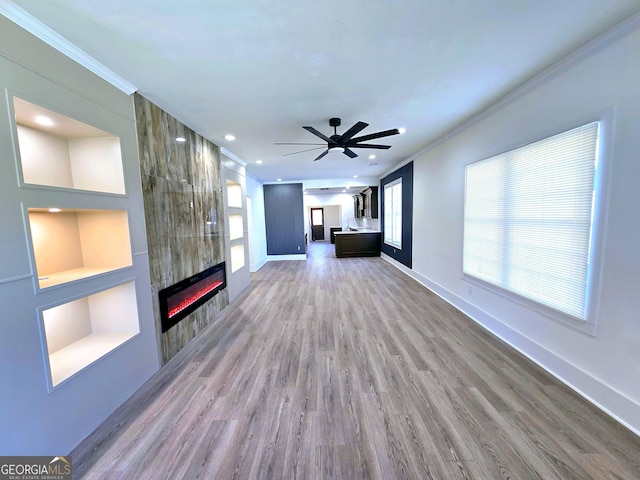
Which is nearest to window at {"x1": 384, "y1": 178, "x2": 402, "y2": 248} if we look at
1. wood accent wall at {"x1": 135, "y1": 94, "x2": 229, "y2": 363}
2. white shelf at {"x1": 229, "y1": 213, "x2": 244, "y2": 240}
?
white shelf at {"x1": 229, "y1": 213, "x2": 244, "y2": 240}

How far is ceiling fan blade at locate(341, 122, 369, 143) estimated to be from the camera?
258cm

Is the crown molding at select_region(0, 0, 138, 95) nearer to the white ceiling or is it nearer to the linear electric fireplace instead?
the white ceiling

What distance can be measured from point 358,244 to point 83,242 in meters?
7.25

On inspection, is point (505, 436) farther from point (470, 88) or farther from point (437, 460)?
point (470, 88)

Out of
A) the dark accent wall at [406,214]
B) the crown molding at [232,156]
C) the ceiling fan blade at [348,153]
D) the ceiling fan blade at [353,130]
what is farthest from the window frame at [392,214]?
the crown molding at [232,156]

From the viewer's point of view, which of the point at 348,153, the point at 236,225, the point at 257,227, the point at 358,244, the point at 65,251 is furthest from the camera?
the point at 358,244

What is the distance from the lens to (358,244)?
27.7 ft

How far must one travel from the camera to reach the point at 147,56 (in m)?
1.79

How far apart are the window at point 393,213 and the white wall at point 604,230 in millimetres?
3525

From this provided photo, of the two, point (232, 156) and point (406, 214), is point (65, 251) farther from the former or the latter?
point (406, 214)

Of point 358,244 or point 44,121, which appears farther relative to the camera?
point 358,244

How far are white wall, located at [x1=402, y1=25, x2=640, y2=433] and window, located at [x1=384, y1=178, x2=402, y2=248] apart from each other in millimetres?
3525

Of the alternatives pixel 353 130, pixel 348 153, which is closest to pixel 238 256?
pixel 348 153

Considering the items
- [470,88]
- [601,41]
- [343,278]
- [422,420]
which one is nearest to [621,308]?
[422,420]
